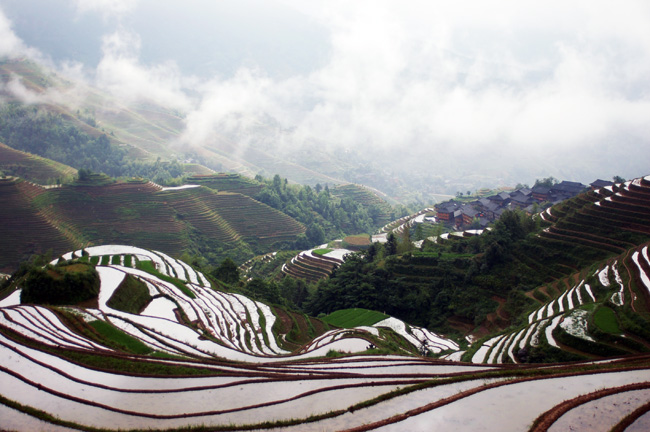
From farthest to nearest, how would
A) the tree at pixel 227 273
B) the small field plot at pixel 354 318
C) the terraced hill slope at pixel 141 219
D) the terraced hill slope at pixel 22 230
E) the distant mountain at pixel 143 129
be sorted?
the distant mountain at pixel 143 129 → the terraced hill slope at pixel 141 219 → the terraced hill slope at pixel 22 230 → the tree at pixel 227 273 → the small field plot at pixel 354 318

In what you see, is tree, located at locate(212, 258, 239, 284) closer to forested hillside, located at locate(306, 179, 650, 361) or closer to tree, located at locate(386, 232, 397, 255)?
forested hillside, located at locate(306, 179, 650, 361)

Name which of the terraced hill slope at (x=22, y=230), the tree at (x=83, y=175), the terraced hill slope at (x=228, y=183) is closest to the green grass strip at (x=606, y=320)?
the terraced hill slope at (x=22, y=230)

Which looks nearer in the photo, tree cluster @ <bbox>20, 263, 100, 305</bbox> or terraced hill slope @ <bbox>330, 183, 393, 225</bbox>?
tree cluster @ <bbox>20, 263, 100, 305</bbox>

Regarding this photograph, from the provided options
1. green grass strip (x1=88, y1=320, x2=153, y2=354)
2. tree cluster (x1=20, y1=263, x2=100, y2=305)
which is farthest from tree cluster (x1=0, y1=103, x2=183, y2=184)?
green grass strip (x1=88, y1=320, x2=153, y2=354)

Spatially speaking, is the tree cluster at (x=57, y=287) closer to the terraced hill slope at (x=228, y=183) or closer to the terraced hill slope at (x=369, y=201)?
the terraced hill slope at (x=228, y=183)

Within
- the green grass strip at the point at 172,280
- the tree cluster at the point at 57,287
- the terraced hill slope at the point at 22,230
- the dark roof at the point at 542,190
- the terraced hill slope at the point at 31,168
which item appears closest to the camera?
the tree cluster at the point at 57,287

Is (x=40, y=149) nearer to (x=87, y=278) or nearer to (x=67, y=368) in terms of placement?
(x=87, y=278)

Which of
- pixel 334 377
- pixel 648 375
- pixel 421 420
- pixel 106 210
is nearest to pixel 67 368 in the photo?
pixel 334 377
